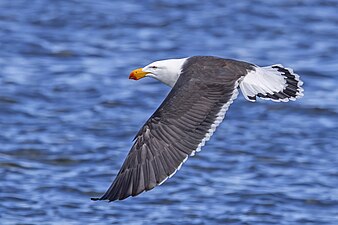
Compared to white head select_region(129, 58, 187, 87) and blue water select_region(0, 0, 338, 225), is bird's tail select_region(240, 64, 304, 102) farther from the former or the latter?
blue water select_region(0, 0, 338, 225)

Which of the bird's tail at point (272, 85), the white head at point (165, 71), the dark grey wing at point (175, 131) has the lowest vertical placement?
the dark grey wing at point (175, 131)

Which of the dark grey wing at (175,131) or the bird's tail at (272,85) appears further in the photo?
the bird's tail at (272,85)

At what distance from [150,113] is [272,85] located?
4.11 m

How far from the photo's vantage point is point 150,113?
1195cm

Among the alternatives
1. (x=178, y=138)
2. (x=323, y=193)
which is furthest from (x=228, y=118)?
(x=178, y=138)

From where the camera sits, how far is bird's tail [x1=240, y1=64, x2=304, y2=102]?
7.85 m

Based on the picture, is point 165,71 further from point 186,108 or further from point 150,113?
point 150,113

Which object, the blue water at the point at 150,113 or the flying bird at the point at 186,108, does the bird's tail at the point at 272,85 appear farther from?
the blue water at the point at 150,113

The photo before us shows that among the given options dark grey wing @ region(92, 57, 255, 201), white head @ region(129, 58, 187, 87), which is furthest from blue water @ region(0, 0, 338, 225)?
dark grey wing @ region(92, 57, 255, 201)

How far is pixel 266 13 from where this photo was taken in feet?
50.6

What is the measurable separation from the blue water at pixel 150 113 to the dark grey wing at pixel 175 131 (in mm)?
1986

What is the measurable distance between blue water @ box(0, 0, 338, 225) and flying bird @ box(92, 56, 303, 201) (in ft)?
5.94

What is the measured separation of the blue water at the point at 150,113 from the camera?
9680 mm

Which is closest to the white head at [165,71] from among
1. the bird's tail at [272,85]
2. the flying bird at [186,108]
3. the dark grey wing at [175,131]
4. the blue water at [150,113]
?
the flying bird at [186,108]
